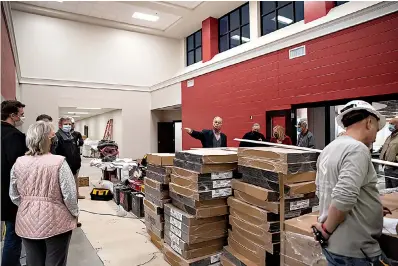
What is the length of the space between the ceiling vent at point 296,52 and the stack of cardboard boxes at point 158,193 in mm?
3493

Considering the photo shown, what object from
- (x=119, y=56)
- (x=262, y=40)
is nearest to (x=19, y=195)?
(x=262, y=40)

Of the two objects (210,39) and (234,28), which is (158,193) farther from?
(210,39)

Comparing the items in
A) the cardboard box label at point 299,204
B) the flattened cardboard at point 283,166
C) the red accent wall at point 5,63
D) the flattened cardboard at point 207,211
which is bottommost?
the flattened cardboard at point 207,211

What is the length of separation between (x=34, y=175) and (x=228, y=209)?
166cm

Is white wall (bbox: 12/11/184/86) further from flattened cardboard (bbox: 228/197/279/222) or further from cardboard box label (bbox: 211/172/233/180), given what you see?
flattened cardboard (bbox: 228/197/279/222)

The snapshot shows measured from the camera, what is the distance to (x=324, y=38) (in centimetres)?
489

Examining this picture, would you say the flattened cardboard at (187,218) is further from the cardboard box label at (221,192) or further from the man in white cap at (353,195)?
the man in white cap at (353,195)

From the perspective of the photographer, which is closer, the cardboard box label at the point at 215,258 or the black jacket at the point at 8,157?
the black jacket at the point at 8,157

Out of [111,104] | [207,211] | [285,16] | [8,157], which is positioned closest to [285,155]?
[207,211]

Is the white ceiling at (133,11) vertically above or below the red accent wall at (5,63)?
above

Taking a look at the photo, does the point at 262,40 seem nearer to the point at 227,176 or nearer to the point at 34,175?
the point at 227,176

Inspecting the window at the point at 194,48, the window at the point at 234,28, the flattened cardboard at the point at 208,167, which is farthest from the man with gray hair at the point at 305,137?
the window at the point at 194,48

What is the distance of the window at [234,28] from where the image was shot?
8.39 m

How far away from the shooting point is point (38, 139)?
1.80 m
